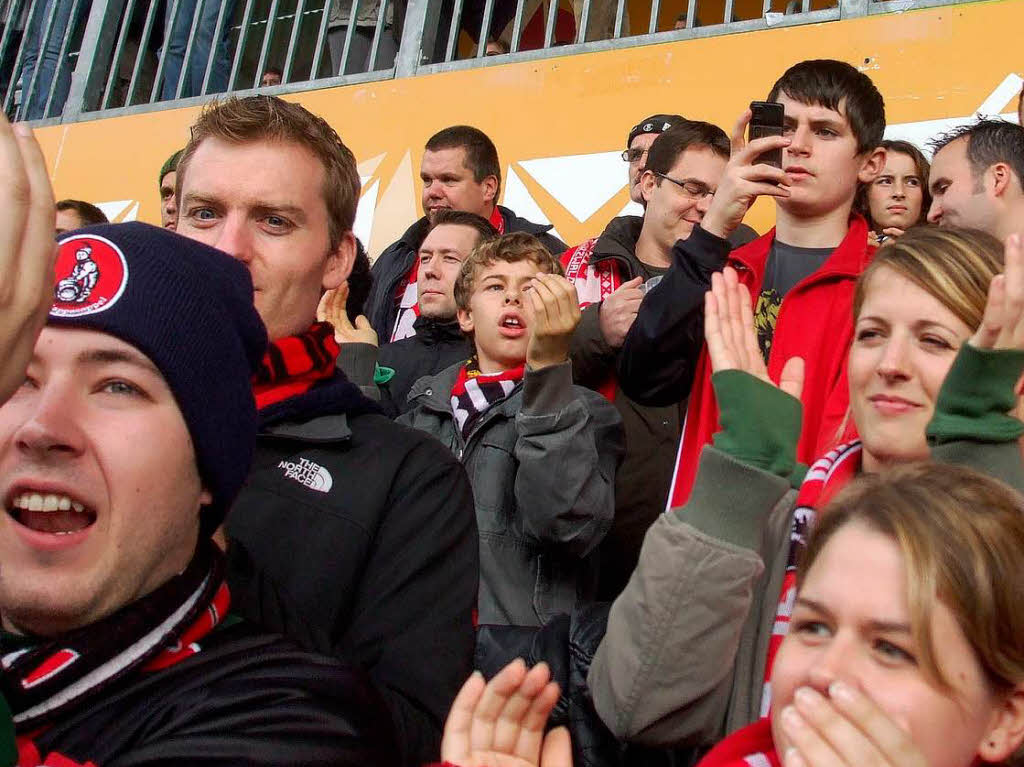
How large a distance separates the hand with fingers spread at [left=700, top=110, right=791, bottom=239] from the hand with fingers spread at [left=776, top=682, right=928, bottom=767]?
1854 mm

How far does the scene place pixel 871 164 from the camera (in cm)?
374

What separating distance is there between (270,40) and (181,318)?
279 inches

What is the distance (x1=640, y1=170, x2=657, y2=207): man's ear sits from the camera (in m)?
4.44

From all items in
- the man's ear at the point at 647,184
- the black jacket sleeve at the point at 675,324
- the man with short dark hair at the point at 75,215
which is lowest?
the black jacket sleeve at the point at 675,324

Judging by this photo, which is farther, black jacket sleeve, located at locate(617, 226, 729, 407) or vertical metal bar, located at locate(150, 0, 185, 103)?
vertical metal bar, located at locate(150, 0, 185, 103)

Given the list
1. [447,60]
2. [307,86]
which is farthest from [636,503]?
[307,86]

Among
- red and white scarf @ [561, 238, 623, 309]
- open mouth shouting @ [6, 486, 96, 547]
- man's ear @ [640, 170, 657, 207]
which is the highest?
man's ear @ [640, 170, 657, 207]

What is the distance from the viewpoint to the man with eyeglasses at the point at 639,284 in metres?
3.55

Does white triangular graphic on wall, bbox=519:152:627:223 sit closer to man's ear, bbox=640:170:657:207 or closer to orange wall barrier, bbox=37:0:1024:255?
orange wall barrier, bbox=37:0:1024:255

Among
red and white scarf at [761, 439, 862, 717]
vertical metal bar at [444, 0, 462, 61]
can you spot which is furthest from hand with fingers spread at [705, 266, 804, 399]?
vertical metal bar at [444, 0, 462, 61]

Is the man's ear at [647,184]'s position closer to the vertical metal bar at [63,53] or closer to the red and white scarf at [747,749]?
the red and white scarf at [747,749]

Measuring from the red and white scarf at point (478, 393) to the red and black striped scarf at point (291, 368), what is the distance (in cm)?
117

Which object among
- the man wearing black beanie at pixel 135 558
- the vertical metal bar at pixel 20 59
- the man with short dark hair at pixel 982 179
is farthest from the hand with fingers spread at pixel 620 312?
the vertical metal bar at pixel 20 59

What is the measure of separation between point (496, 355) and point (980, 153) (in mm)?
1572
